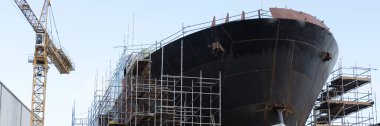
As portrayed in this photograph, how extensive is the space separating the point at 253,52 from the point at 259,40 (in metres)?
0.52

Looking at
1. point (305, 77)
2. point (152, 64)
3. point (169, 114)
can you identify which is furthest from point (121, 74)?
point (305, 77)

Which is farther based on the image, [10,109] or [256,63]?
[10,109]

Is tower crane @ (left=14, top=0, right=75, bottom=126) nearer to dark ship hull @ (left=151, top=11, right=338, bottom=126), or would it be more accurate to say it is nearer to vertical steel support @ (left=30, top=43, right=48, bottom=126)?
vertical steel support @ (left=30, top=43, right=48, bottom=126)

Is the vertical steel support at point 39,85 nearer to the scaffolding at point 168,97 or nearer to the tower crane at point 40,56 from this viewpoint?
the tower crane at point 40,56

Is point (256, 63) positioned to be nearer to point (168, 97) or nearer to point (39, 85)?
point (168, 97)

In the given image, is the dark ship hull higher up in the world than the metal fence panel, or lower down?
higher up

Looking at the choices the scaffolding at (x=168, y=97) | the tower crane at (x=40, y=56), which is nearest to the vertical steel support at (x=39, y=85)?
the tower crane at (x=40, y=56)

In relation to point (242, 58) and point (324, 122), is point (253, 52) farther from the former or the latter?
point (324, 122)

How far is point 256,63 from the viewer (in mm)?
26125

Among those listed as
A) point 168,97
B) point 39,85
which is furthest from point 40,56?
point 168,97

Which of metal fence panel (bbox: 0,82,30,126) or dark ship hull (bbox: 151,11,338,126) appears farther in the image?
metal fence panel (bbox: 0,82,30,126)

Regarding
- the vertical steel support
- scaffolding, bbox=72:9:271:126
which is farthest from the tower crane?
scaffolding, bbox=72:9:271:126

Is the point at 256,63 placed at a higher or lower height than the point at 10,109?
higher

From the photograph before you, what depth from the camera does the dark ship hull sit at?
85.6ft
